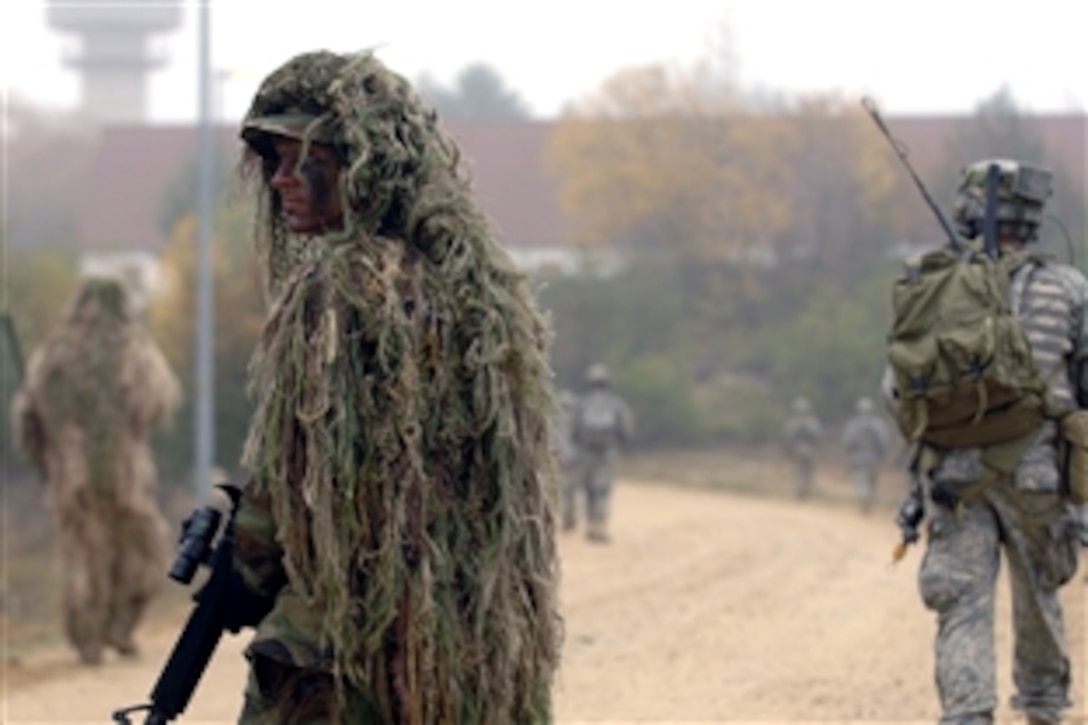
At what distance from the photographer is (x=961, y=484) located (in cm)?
780

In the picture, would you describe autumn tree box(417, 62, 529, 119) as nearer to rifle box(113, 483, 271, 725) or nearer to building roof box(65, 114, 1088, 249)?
building roof box(65, 114, 1088, 249)

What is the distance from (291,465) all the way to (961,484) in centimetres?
367

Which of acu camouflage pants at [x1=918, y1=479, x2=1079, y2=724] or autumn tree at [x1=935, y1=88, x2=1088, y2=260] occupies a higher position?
autumn tree at [x1=935, y1=88, x2=1088, y2=260]

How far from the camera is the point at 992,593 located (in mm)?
7754

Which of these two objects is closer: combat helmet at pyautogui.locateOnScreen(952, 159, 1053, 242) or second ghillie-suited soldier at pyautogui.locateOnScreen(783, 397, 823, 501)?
combat helmet at pyautogui.locateOnScreen(952, 159, 1053, 242)

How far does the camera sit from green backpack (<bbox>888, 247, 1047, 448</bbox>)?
7.62 meters

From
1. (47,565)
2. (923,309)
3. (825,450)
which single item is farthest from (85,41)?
(923,309)

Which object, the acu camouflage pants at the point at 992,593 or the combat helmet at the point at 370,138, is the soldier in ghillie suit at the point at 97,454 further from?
the combat helmet at the point at 370,138

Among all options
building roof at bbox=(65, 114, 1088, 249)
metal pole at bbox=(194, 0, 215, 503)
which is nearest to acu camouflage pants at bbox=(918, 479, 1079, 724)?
metal pole at bbox=(194, 0, 215, 503)

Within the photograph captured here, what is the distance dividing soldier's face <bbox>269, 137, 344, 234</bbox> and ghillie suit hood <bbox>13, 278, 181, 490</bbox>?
1088 centimetres

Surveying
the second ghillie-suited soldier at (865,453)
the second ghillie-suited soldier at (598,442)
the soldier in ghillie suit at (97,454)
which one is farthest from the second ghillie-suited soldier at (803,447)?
the soldier in ghillie suit at (97,454)

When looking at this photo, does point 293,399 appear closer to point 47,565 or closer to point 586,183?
point 47,565

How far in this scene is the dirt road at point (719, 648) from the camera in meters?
10.7

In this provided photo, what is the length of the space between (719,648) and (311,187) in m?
8.96
